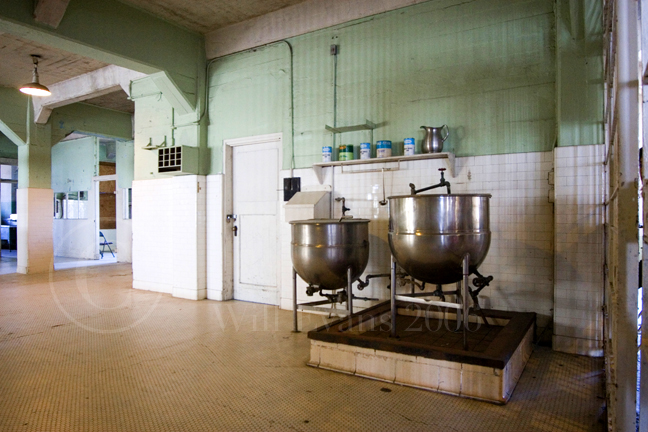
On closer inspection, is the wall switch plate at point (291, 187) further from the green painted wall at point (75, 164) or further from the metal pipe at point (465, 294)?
the green painted wall at point (75, 164)

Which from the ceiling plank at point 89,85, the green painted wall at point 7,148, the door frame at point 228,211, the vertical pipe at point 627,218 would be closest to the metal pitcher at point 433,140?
the vertical pipe at point 627,218

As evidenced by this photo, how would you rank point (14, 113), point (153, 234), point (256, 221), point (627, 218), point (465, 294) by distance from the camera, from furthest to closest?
point (14, 113), point (153, 234), point (256, 221), point (465, 294), point (627, 218)

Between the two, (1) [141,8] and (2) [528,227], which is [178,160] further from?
(2) [528,227]

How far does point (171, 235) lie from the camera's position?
6250 mm

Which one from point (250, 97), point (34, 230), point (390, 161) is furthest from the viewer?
point (34, 230)

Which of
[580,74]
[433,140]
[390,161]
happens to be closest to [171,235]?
[390,161]

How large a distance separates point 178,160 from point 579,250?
4818mm

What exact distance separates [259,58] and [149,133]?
2289 millimetres

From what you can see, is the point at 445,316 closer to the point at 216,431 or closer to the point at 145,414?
the point at 216,431

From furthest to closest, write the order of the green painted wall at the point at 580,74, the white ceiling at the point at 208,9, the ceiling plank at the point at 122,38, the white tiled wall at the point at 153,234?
the white tiled wall at the point at 153,234 → the white ceiling at the point at 208,9 → the ceiling plank at the point at 122,38 → the green painted wall at the point at 580,74

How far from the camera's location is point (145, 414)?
248 cm

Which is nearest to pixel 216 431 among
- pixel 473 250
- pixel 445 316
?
pixel 473 250

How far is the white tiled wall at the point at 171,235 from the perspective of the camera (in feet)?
19.2

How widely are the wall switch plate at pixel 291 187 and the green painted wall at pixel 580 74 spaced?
2.80m
